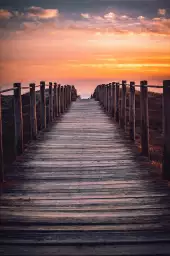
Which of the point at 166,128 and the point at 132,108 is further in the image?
the point at 132,108

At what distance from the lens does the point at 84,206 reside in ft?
14.5

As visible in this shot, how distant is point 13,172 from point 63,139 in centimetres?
371

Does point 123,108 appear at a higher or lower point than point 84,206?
higher

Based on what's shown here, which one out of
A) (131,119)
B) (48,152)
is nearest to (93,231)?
(48,152)

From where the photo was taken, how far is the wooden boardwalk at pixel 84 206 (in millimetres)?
3350

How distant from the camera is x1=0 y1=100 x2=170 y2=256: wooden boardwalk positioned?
335cm

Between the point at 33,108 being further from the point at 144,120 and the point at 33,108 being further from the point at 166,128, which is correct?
the point at 166,128

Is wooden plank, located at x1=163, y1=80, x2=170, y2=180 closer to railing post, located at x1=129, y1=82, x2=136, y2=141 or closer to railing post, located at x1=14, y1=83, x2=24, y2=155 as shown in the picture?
railing post, located at x1=14, y1=83, x2=24, y2=155

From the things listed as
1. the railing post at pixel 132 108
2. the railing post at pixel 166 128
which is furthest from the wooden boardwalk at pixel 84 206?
the railing post at pixel 132 108

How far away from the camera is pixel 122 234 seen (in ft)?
11.7

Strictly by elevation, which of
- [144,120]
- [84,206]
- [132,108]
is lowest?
[84,206]

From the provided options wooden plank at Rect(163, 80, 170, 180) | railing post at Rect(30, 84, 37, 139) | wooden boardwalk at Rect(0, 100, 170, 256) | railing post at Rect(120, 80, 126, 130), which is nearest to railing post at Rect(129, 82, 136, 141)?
wooden boardwalk at Rect(0, 100, 170, 256)

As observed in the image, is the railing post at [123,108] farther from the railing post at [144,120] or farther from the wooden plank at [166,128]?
the wooden plank at [166,128]

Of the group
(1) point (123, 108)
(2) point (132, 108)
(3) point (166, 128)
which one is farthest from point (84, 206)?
(1) point (123, 108)
